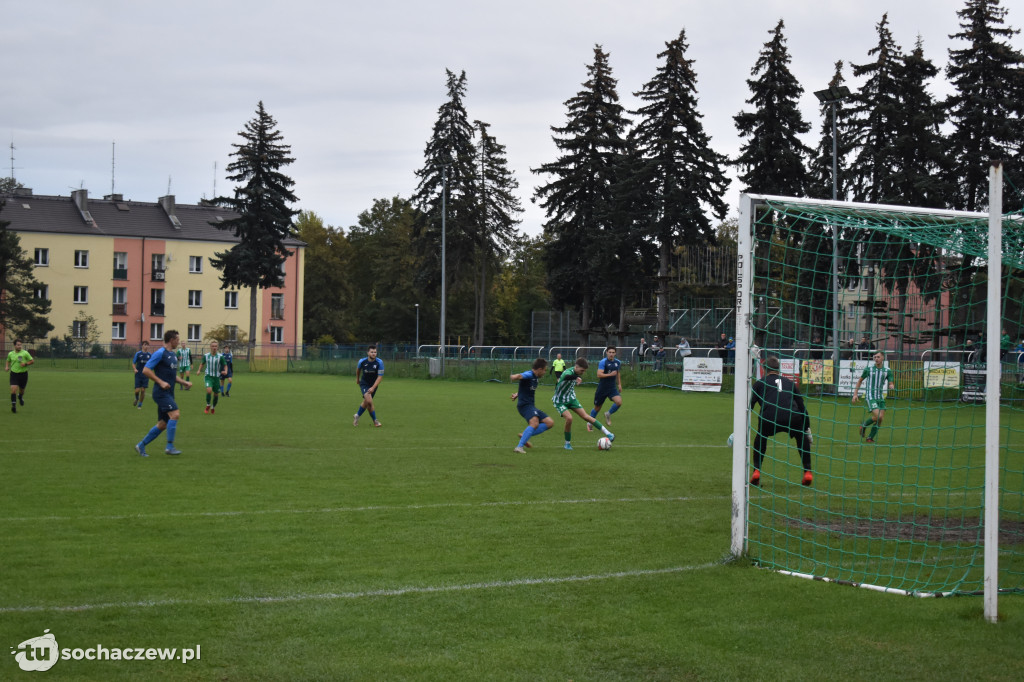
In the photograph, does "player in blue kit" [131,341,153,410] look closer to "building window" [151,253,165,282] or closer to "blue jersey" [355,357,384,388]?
"blue jersey" [355,357,384,388]

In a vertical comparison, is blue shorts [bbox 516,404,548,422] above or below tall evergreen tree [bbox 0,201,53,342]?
below

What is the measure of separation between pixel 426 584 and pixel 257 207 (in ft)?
197

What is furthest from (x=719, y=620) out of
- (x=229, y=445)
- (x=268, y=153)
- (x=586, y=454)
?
(x=268, y=153)

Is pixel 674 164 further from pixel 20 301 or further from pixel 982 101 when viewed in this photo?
pixel 20 301

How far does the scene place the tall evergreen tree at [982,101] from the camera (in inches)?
1473

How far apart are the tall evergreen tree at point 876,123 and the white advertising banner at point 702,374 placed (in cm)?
1040

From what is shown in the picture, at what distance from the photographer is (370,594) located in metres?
6.85

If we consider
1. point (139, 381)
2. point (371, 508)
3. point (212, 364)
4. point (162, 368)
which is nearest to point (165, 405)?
point (162, 368)

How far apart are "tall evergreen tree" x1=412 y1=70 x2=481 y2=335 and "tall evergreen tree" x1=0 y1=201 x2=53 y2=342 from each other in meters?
25.8

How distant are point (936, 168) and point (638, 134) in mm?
14990

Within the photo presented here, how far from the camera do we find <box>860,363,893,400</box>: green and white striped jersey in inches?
695

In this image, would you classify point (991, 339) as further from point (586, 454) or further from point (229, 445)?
point (229, 445)

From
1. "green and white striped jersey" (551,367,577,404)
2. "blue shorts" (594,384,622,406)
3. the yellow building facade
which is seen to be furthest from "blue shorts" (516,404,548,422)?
the yellow building facade

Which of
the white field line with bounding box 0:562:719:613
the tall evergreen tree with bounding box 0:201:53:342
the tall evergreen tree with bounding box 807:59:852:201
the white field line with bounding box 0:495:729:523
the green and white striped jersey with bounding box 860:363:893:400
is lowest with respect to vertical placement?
the white field line with bounding box 0:495:729:523
